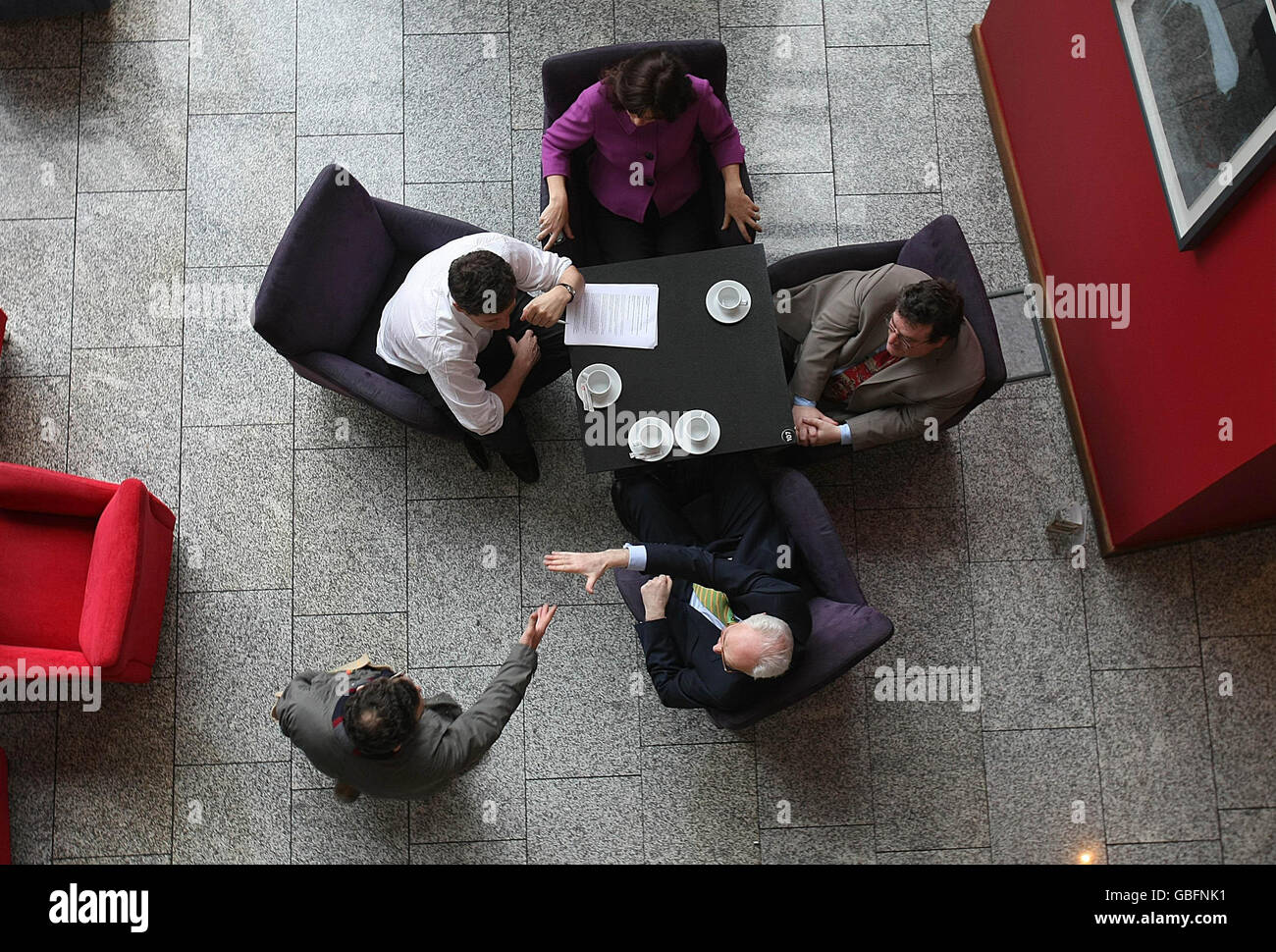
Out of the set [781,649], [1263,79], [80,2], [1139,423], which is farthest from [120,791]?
[1263,79]

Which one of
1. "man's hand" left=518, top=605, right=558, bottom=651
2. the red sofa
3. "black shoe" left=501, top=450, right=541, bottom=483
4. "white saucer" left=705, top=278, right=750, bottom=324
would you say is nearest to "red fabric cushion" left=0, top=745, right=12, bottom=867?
the red sofa

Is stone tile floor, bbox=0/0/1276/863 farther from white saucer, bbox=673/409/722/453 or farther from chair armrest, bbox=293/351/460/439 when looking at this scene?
white saucer, bbox=673/409/722/453

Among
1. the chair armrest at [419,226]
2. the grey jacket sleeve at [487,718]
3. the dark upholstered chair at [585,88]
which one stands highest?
the dark upholstered chair at [585,88]

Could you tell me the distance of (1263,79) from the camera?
244cm

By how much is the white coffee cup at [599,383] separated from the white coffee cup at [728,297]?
439mm

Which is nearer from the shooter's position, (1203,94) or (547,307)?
(1203,94)

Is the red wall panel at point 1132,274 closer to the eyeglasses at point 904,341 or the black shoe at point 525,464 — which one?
the eyeglasses at point 904,341

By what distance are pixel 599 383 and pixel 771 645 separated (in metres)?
0.95

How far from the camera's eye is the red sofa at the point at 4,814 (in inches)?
119

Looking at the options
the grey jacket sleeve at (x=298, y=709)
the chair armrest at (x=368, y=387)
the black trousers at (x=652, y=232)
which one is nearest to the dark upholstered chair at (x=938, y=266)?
the black trousers at (x=652, y=232)

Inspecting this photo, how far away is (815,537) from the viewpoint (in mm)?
2895

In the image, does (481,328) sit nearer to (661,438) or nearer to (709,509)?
(661,438)

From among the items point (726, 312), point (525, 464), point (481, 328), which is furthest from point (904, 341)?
point (525, 464)

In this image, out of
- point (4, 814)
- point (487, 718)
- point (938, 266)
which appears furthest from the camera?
point (4, 814)
